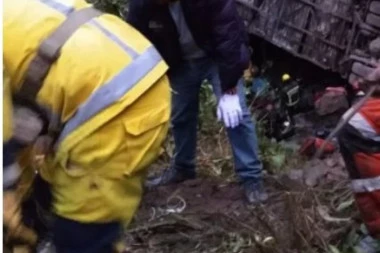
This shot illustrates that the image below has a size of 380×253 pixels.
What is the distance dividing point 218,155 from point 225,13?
1.59m

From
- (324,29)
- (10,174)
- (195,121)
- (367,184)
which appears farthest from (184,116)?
(10,174)

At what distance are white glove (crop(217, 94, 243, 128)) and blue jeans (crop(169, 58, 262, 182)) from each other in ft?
0.19

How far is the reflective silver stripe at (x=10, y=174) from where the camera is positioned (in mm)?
3475

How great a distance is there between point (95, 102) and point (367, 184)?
1.43 metres

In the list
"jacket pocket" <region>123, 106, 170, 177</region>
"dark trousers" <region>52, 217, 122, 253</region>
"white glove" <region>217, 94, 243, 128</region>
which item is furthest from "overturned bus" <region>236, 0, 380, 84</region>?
"dark trousers" <region>52, 217, 122, 253</region>

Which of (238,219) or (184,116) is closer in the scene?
(238,219)

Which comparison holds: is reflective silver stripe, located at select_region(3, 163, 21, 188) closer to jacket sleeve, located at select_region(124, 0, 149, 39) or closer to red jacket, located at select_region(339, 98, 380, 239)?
red jacket, located at select_region(339, 98, 380, 239)

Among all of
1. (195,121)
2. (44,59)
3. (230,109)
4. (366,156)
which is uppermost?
(44,59)

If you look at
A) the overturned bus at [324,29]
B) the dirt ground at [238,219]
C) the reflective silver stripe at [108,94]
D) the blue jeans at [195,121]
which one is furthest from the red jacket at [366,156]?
the overturned bus at [324,29]

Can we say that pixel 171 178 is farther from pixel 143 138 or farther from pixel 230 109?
pixel 143 138

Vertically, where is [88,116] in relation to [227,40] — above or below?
above

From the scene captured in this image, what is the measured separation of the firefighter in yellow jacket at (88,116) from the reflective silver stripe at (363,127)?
101 centimetres

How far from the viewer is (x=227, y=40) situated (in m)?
5.15

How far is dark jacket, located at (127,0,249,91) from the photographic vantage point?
5.13 metres
